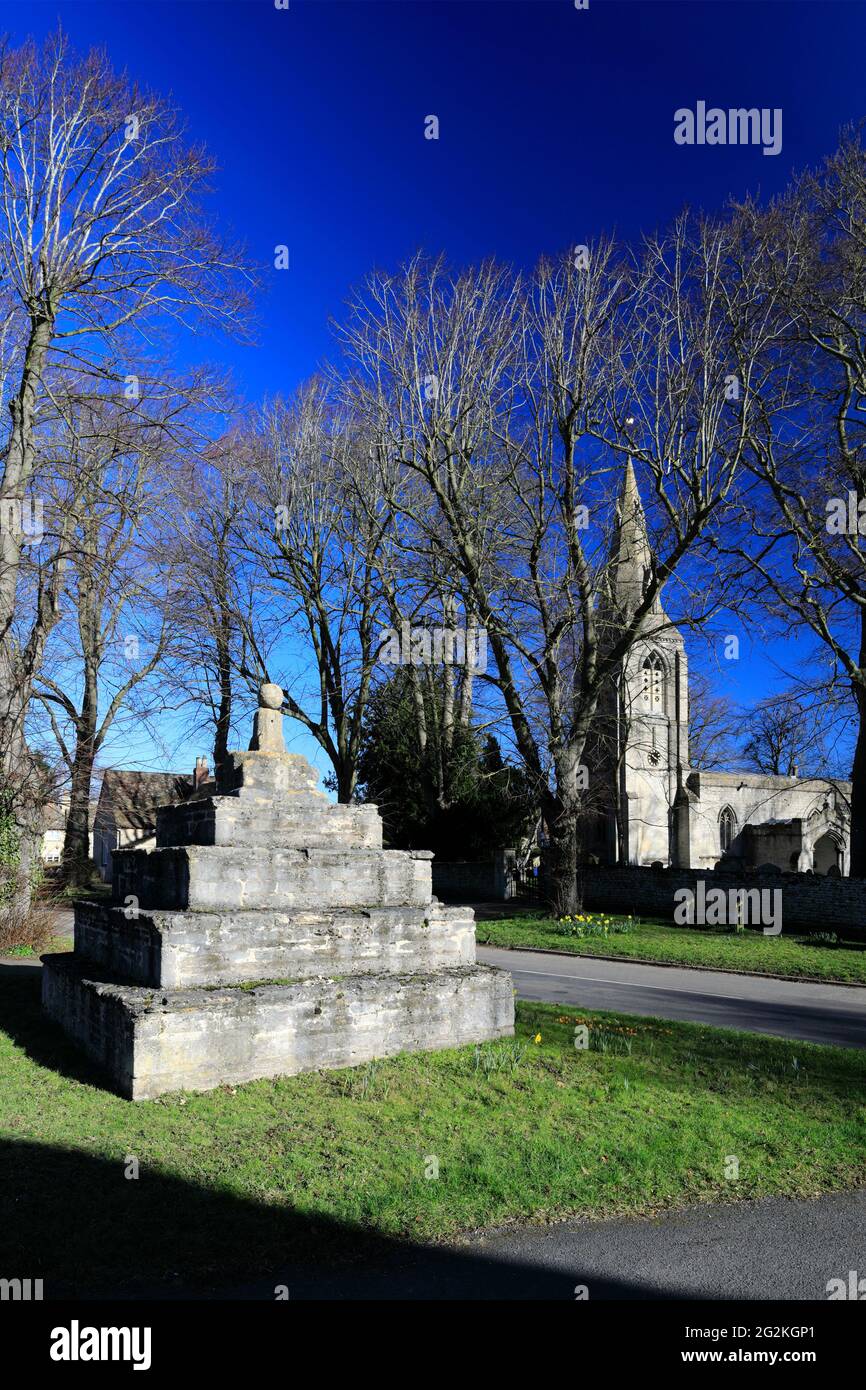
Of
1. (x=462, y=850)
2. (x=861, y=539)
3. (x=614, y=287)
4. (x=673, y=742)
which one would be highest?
(x=614, y=287)

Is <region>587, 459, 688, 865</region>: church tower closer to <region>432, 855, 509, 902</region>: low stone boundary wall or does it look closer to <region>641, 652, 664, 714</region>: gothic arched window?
<region>641, 652, 664, 714</region>: gothic arched window

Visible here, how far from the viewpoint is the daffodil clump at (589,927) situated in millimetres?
21250

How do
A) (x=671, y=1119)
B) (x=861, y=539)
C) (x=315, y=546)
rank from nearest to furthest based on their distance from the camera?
(x=671, y=1119) → (x=861, y=539) → (x=315, y=546)

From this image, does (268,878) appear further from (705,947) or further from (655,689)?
(655,689)

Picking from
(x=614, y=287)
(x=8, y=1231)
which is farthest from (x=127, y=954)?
(x=614, y=287)

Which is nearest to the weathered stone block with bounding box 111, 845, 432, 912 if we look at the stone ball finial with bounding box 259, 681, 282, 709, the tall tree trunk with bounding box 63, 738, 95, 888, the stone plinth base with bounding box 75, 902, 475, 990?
the stone plinth base with bounding box 75, 902, 475, 990

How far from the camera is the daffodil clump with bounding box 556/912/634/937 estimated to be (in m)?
21.2

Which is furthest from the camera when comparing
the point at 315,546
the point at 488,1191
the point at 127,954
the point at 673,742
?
the point at 673,742

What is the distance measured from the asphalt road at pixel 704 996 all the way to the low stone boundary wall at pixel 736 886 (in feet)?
22.6

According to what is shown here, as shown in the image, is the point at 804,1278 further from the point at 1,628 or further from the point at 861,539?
the point at 861,539

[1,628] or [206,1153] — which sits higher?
[1,628]

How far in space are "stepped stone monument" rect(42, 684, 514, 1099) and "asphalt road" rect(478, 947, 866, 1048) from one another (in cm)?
385

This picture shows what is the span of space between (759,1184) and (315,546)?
24721mm
